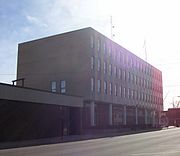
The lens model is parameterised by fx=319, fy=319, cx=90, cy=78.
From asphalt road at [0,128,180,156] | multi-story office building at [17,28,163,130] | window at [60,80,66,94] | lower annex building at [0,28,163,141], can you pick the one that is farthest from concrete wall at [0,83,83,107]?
window at [60,80,66,94]

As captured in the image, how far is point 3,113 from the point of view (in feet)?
103

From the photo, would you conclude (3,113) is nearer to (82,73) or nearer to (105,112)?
(82,73)

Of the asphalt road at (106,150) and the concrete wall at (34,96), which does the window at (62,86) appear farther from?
the asphalt road at (106,150)

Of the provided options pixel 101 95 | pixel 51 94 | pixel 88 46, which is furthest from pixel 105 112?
pixel 51 94

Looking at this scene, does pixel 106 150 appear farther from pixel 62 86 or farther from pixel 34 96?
pixel 62 86

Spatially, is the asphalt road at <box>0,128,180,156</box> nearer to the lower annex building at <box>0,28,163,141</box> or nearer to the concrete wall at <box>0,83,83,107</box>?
the concrete wall at <box>0,83,83,107</box>

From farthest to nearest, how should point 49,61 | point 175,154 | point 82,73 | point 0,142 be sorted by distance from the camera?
point 49,61 < point 82,73 < point 0,142 < point 175,154

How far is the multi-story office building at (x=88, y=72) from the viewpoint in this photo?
53250 mm

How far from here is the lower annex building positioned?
52.9 m

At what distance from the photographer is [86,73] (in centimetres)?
5259

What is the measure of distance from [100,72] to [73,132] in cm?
1488

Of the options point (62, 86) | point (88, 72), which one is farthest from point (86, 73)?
point (62, 86)

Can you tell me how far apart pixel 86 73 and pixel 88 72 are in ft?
1.31

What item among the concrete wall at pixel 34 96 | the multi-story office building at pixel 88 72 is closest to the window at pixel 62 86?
the multi-story office building at pixel 88 72
